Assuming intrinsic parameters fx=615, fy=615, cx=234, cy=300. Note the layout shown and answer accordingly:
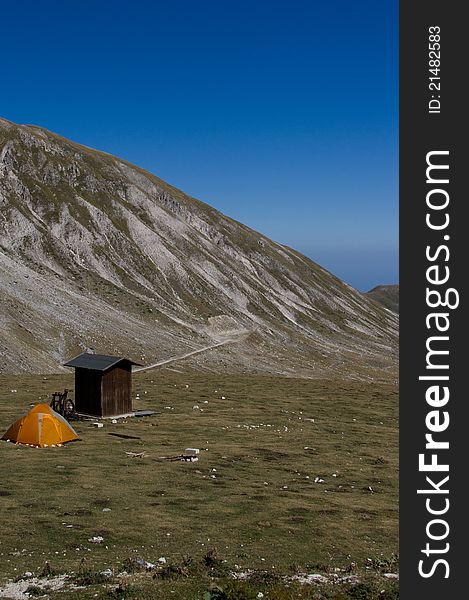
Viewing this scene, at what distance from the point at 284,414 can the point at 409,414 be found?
42.7 metres

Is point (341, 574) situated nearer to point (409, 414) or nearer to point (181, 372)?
point (409, 414)

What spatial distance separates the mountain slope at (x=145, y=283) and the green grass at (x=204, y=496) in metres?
39.8

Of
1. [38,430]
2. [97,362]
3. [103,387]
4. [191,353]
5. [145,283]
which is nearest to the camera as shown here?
[38,430]

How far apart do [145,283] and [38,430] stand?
9406 cm

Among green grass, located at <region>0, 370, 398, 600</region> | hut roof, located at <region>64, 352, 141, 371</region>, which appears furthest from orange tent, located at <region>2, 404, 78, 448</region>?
hut roof, located at <region>64, 352, 141, 371</region>

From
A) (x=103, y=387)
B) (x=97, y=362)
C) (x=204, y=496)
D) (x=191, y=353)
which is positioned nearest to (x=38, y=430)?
(x=103, y=387)

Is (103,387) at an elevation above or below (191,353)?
below

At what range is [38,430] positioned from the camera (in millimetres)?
36125

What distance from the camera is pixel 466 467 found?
11984 millimetres

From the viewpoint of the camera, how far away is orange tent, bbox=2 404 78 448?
36.0 m

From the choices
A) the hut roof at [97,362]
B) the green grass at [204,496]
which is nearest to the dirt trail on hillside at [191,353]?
the green grass at [204,496]

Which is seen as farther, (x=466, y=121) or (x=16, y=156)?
(x=16, y=156)

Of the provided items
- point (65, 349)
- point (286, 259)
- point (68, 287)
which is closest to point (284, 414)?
point (65, 349)

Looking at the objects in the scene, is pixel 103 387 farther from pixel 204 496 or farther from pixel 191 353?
pixel 191 353
